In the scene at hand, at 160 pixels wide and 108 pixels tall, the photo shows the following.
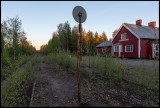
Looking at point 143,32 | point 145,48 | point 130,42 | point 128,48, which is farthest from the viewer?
point 128,48

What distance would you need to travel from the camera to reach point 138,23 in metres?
18.3

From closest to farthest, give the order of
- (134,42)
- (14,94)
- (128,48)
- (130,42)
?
(14,94) → (134,42) → (130,42) → (128,48)

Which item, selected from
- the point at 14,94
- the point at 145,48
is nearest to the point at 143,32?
the point at 145,48

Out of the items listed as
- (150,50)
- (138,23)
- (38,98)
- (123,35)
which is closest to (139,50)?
(150,50)

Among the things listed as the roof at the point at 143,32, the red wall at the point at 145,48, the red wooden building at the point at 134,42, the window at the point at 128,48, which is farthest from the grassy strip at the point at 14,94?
the window at the point at 128,48

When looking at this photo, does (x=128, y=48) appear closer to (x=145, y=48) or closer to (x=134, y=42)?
(x=134, y=42)

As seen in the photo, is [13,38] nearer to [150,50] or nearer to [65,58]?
[65,58]

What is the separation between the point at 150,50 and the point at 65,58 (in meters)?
13.7

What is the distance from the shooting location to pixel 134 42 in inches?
567

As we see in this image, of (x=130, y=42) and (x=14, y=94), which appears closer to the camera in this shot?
(x=14, y=94)

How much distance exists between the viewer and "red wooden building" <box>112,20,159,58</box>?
1358cm

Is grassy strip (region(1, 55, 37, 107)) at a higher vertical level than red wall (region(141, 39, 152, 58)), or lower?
lower

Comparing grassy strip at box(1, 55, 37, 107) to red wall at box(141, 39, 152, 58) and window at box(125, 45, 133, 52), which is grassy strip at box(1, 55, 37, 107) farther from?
window at box(125, 45, 133, 52)

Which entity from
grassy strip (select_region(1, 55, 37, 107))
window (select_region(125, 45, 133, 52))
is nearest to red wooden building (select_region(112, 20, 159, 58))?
window (select_region(125, 45, 133, 52))
